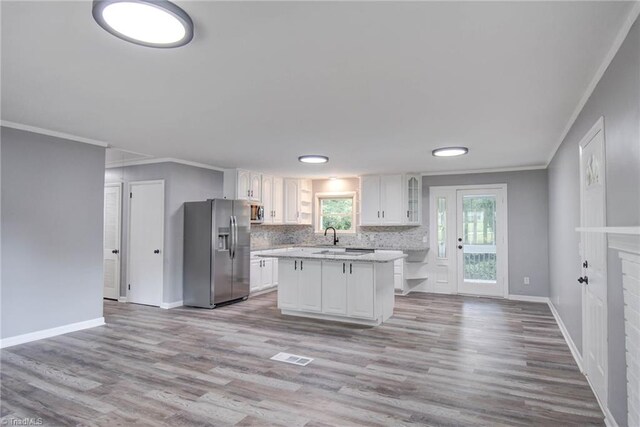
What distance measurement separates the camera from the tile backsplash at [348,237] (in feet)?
24.8

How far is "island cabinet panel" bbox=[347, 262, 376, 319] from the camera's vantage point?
482 cm

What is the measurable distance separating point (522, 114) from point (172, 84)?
3.19m

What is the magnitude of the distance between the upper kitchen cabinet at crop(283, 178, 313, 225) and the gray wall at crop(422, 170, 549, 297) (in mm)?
4011

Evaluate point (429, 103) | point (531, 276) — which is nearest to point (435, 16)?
point (429, 103)

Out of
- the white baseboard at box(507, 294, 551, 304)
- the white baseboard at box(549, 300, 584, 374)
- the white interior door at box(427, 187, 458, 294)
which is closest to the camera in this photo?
the white baseboard at box(549, 300, 584, 374)

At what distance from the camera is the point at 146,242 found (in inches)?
243

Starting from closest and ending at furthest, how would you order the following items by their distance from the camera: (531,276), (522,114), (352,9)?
(352,9), (522,114), (531,276)

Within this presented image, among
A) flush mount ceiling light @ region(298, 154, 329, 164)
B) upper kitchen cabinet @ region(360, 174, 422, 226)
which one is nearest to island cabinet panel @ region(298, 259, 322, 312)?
flush mount ceiling light @ region(298, 154, 329, 164)

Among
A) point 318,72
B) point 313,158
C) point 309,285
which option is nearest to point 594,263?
point 318,72

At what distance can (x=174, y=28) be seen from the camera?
1998 mm

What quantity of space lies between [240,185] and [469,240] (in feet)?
14.9

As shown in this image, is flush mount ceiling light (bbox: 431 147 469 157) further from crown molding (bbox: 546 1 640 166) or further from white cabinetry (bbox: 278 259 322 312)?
white cabinetry (bbox: 278 259 322 312)

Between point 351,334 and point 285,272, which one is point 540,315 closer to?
point 351,334

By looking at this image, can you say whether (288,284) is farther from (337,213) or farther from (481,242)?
(481,242)
